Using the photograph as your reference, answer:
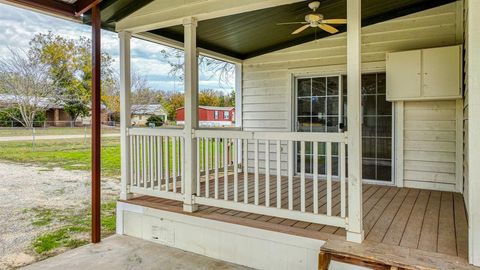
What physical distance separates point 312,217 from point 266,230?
0.46m

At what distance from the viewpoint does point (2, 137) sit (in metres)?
6.68

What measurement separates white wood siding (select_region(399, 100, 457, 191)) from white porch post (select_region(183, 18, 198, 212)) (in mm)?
3157

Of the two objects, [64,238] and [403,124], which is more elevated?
[403,124]

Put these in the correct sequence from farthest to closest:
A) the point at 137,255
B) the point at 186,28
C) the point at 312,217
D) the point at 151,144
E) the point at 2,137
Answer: the point at 2,137 < the point at 151,144 < the point at 186,28 < the point at 137,255 < the point at 312,217

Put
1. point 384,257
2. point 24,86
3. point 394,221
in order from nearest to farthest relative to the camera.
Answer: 1. point 384,257
2. point 394,221
3. point 24,86

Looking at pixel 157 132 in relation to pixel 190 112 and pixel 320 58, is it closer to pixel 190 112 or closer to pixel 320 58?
pixel 190 112

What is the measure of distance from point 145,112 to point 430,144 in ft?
20.0

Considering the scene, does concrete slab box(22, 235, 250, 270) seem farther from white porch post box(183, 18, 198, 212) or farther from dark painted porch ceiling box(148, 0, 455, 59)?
dark painted porch ceiling box(148, 0, 455, 59)

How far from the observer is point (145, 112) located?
25.6 feet

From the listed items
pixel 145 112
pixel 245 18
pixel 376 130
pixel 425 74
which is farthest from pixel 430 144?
pixel 145 112

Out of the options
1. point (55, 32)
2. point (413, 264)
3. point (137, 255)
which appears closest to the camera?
point (413, 264)

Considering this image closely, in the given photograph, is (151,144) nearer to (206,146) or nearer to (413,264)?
(206,146)

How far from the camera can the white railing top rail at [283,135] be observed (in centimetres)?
277

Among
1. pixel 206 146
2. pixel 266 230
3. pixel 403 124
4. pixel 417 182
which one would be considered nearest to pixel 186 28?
pixel 206 146
